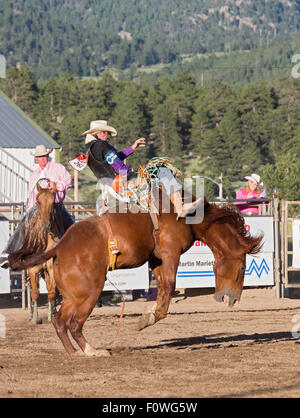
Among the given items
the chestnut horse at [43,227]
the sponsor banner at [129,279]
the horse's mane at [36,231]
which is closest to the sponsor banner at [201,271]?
the sponsor banner at [129,279]

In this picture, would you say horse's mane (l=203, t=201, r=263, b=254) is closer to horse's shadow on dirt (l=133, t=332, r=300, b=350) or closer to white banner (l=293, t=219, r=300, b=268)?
horse's shadow on dirt (l=133, t=332, r=300, b=350)

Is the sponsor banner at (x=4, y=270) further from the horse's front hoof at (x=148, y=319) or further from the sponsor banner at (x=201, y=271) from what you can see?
the horse's front hoof at (x=148, y=319)

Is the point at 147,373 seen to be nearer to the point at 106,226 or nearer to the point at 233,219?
the point at 106,226

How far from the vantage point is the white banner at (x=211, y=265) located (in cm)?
1448


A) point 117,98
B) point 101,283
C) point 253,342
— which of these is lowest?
point 253,342

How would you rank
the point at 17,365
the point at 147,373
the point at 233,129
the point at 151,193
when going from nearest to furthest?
1. the point at 147,373
2. the point at 17,365
3. the point at 151,193
4. the point at 233,129

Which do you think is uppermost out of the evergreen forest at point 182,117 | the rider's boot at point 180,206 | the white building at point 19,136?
the evergreen forest at point 182,117

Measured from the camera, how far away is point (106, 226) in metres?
8.02

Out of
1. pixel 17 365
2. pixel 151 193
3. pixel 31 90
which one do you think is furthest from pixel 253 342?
pixel 31 90

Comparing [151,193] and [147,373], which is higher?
[151,193]

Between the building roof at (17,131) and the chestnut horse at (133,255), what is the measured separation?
32753 millimetres

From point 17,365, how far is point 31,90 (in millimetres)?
114370

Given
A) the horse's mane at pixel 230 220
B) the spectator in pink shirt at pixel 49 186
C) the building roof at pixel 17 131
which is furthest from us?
the building roof at pixel 17 131

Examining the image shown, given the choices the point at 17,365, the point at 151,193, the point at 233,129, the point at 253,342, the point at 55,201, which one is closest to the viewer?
the point at 17,365
